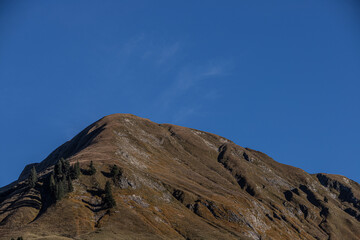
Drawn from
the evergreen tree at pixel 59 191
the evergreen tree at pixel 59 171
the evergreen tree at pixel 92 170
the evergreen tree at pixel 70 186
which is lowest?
the evergreen tree at pixel 59 191

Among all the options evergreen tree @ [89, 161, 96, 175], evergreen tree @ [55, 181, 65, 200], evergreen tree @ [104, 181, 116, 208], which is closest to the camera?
evergreen tree @ [55, 181, 65, 200]

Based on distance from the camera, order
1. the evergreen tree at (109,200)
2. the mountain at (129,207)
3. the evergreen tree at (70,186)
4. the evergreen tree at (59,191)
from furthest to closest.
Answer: the evergreen tree at (70,186), the evergreen tree at (109,200), the evergreen tree at (59,191), the mountain at (129,207)

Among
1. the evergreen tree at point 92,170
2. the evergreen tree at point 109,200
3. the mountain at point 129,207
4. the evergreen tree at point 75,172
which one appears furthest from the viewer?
the evergreen tree at point 92,170

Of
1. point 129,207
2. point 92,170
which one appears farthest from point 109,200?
point 92,170

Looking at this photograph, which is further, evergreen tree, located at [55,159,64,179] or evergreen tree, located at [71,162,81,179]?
evergreen tree, located at [55,159,64,179]

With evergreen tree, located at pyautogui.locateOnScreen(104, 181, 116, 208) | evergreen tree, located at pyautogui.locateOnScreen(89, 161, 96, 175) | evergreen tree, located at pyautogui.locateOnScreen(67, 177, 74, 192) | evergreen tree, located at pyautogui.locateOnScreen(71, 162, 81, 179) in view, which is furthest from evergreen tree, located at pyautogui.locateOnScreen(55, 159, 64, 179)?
evergreen tree, located at pyautogui.locateOnScreen(104, 181, 116, 208)

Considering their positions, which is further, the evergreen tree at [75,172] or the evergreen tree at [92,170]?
the evergreen tree at [92,170]

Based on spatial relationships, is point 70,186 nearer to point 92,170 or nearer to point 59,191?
point 59,191

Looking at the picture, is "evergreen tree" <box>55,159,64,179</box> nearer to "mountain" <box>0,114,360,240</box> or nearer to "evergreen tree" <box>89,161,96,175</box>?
"mountain" <box>0,114,360,240</box>

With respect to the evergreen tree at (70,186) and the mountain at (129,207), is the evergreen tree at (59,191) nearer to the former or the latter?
the mountain at (129,207)

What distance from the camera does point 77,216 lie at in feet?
340

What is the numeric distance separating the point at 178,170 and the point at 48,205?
91576 mm

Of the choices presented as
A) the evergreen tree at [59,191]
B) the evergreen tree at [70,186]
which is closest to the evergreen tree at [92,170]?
the evergreen tree at [70,186]

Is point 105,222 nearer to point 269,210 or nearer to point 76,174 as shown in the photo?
point 76,174
